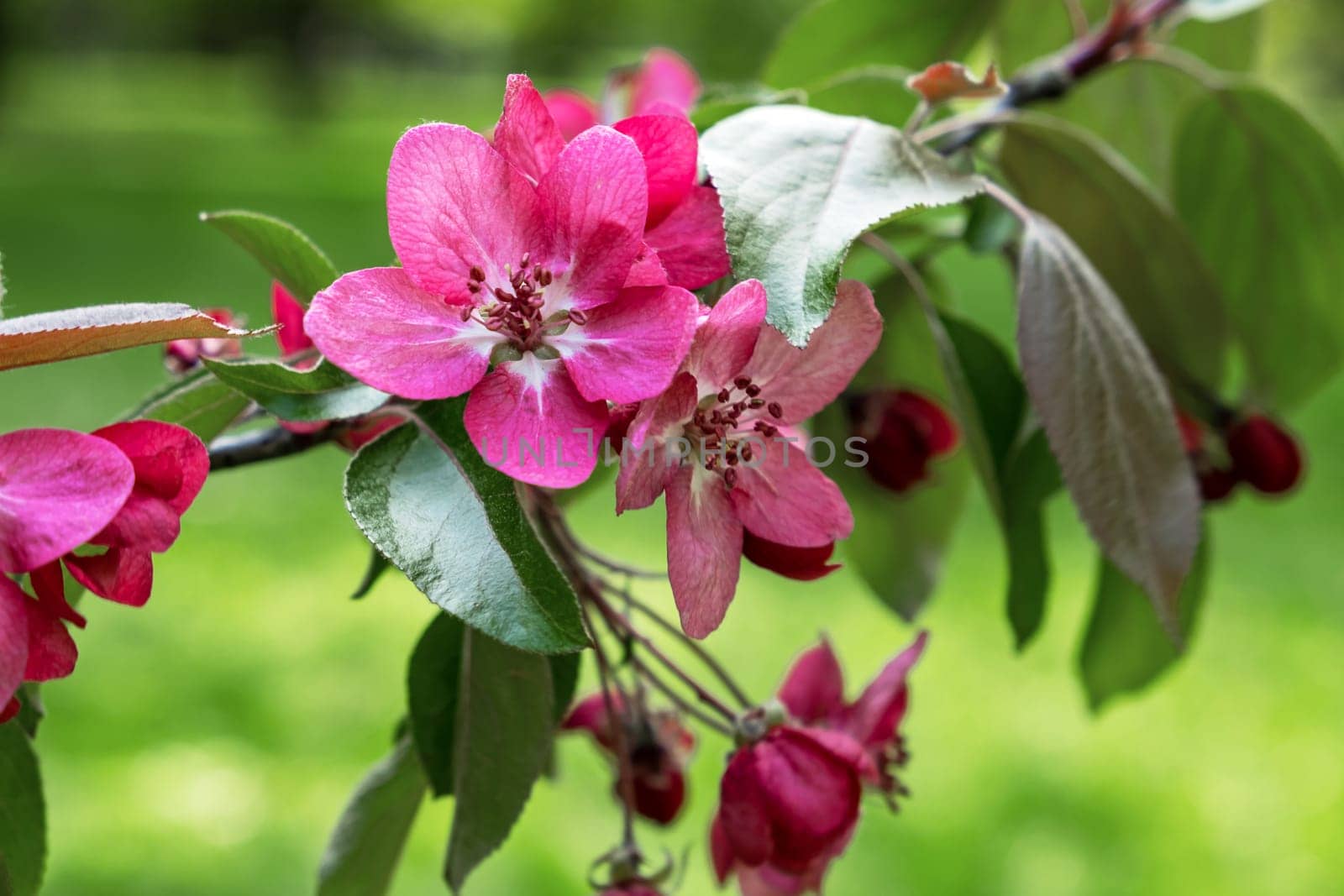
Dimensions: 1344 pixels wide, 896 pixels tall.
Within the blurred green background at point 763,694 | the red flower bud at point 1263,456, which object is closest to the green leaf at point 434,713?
the blurred green background at point 763,694

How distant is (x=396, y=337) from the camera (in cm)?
36

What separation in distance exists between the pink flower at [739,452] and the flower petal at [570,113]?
331 mm

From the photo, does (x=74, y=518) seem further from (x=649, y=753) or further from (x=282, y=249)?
(x=649, y=753)

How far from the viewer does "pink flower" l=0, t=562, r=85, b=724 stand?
32 cm

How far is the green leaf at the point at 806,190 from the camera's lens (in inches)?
14.4

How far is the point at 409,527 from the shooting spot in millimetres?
347

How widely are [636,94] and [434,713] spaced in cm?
41

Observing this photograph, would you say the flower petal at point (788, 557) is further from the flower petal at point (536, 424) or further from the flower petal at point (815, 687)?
the flower petal at point (815, 687)

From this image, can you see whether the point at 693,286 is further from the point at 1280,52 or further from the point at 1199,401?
the point at 1280,52

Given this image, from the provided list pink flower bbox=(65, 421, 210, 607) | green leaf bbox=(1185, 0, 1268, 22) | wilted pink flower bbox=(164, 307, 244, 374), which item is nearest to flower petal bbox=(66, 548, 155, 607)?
pink flower bbox=(65, 421, 210, 607)

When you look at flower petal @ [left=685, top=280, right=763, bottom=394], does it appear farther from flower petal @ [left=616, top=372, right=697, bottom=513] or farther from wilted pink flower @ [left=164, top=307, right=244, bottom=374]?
wilted pink flower @ [left=164, top=307, right=244, bottom=374]

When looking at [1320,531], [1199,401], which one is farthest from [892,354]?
[1320,531]

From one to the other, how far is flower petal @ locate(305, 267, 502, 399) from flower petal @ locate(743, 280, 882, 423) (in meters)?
0.09

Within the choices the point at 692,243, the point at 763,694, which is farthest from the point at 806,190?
the point at 763,694
